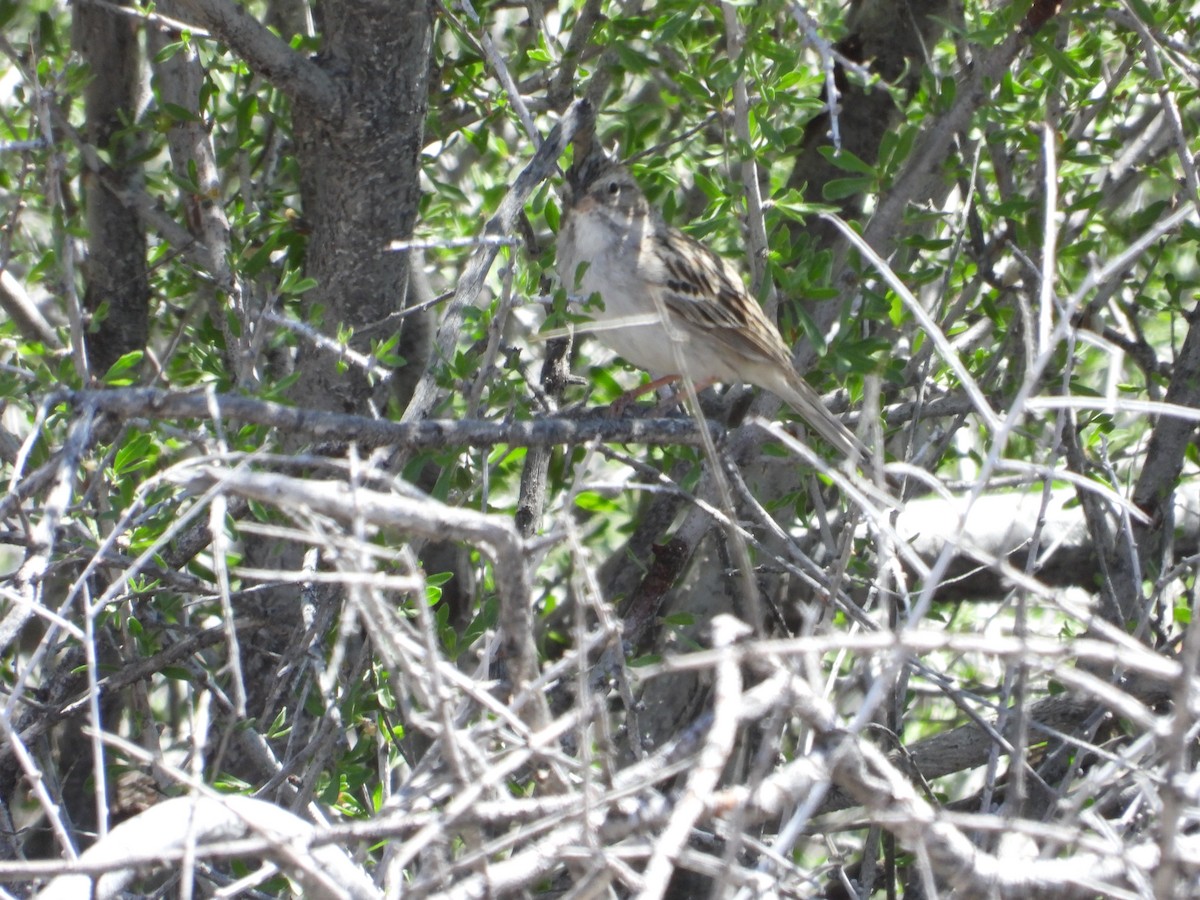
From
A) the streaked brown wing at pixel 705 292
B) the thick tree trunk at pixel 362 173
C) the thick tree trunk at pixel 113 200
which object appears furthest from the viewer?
the streaked brown wing at pixel 705 292

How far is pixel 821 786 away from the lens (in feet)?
5.63

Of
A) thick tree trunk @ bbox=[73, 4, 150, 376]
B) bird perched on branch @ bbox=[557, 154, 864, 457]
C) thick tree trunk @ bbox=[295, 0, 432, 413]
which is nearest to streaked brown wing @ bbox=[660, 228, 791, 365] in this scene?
bird perched on branch @ bbox=[557, 154, 864, 457]

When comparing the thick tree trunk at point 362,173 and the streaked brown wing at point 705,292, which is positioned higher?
the thick tree trunk at point 362,173

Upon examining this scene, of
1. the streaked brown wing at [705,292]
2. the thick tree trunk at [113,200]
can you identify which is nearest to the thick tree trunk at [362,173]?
the thick tree trunk at [113,200]

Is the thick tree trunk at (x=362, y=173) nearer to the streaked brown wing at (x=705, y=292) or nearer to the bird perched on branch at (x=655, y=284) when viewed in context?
the bird perched on branch at (x=655, y=284)

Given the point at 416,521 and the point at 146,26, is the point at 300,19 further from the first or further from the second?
the point at 416,521

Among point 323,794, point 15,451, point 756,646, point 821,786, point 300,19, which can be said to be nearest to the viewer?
point 756,646

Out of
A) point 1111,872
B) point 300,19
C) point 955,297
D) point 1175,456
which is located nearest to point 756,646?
point 1111,872

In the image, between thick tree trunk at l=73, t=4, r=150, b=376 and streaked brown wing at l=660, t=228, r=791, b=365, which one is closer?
thick tree trunk at l=73, t=4, r=150, b=376

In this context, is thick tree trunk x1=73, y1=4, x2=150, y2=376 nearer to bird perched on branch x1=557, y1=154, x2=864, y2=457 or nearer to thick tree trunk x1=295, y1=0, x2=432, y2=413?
thick tree trunk x1=295, y1=0, x2=432, y2=413

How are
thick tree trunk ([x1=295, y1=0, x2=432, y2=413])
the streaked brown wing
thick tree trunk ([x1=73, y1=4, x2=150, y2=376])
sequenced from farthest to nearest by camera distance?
the streaked brown wing < thick tree trunk ([x1=73, y1=4, x2=150, y2=376]) < thick tree trunk ([x1=295, y1=0, x2=432, y2=413])

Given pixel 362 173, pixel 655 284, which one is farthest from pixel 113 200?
pixel 655 284

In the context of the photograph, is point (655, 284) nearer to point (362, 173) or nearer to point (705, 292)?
point (705, 292)

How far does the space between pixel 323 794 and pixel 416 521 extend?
4.82ft
